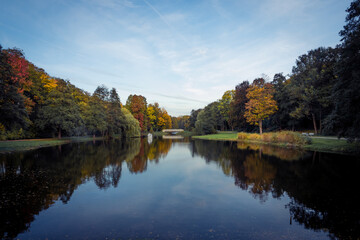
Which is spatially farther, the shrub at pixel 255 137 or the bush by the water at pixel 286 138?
the shrub at pixel 255 137

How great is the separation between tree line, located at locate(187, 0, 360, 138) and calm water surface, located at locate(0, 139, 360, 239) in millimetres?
5197

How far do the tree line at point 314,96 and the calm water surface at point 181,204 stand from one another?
520 cm

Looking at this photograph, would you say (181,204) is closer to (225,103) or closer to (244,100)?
(244,100)

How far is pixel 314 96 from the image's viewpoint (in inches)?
1179

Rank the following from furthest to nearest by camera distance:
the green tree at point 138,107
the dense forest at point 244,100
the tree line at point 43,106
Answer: the green tree at point 138,107 → the tree line at point 43,106 → the dense forest at point 244,100

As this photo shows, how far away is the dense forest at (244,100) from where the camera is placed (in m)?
13.9

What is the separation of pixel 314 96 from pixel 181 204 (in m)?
32.4

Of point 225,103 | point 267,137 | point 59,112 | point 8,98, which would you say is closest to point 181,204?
point 8,98

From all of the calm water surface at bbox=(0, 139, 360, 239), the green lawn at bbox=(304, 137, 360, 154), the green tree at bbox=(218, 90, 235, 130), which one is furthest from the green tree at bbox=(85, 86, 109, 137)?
the green lawn at bbox=(304, 137, 360, 154)

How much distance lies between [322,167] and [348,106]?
511 cm

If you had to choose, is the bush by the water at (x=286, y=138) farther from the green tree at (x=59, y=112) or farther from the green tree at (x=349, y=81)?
the green tree at (x=59, y=112)

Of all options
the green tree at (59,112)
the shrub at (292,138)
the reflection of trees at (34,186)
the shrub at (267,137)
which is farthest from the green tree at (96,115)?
the shrub at (292,138)

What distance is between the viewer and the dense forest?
13.9 meters

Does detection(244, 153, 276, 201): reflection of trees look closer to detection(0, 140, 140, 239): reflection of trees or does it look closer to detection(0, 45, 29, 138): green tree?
detection(0, 140, 140, 239): reflection of trees
